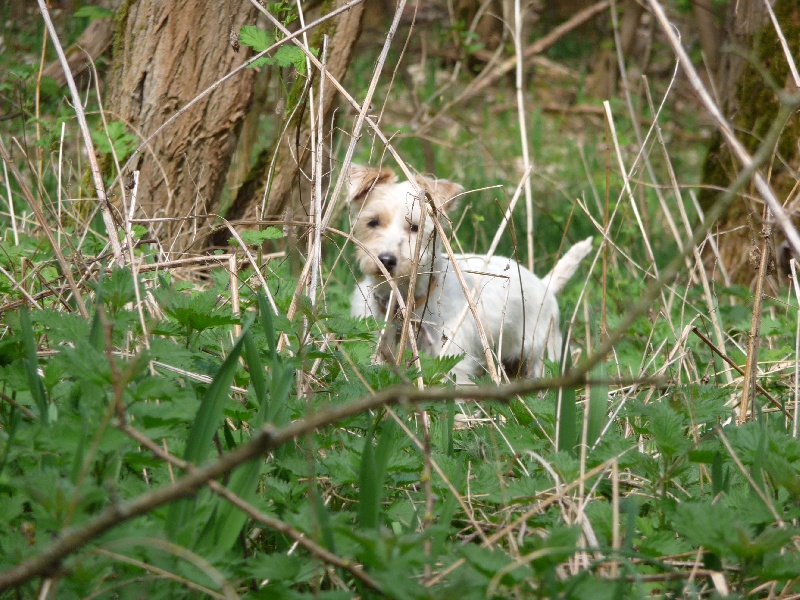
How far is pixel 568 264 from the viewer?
4.43 metres

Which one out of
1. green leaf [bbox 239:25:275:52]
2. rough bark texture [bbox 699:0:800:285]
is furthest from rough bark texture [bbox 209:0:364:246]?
rough bark texture [bbox 699:0:800:285]

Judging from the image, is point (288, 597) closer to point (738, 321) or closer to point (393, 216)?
point (393, 216)

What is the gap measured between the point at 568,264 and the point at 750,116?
1.39 meters

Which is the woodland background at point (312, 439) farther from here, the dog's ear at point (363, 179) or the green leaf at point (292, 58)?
the dog's ear at point (363, 179)

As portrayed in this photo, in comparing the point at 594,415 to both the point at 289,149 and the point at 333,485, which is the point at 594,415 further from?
the point at 289,149

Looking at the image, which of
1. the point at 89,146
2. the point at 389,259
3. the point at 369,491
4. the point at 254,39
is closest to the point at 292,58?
the point at 254,39

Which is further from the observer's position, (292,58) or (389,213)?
(389,213)

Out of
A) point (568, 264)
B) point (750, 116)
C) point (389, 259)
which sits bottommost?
point (568, 264)

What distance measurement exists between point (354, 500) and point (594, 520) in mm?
519

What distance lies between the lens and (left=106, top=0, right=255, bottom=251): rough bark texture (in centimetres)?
374

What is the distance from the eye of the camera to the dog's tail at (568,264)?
4348mm

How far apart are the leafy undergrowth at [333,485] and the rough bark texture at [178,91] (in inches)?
62.5

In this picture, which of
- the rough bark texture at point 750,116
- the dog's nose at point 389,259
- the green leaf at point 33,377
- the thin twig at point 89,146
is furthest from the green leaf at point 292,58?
the rough bark texture at point 750,116

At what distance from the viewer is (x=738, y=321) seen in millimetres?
4191
